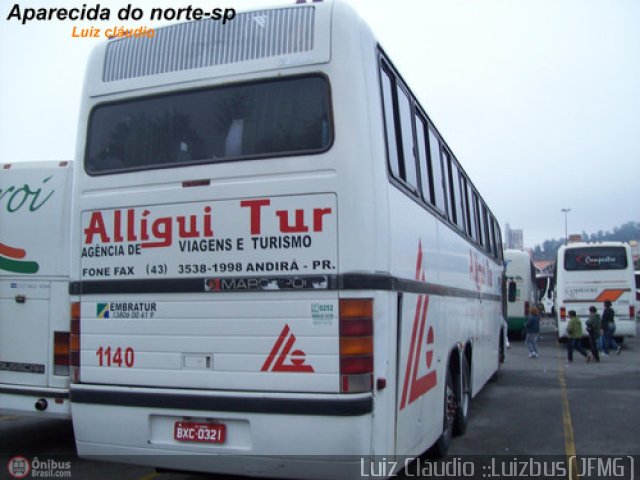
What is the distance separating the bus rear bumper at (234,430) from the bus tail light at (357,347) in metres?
0.10

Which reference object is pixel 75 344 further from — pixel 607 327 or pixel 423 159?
pixel 607 327

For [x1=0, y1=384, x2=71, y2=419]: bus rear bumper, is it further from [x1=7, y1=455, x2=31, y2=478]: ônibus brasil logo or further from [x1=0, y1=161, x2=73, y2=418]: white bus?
[x1=7, y1=455, x2=31, y2=478]: ônibus brasil logo

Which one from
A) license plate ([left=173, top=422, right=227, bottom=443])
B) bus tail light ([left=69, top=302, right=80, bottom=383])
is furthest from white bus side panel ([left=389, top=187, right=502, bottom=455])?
bus tail light ([left=69, top=302, right=80, bottom=383])

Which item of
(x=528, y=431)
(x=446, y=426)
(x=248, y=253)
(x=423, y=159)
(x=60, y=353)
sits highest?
(x=423, y=159)

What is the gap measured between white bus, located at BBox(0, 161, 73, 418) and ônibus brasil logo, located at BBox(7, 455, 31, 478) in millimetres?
562

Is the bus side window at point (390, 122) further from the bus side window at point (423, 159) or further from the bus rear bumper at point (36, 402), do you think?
the bus rear bumper at point (36, 402)

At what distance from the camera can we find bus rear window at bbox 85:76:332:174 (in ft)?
16.3

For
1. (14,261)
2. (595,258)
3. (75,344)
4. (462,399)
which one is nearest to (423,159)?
(462,399)

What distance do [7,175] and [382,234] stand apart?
5.03m

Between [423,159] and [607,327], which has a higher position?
[423,159]

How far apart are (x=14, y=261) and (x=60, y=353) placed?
126 centimetres

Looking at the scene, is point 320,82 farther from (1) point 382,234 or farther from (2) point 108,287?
(2) point 108,287

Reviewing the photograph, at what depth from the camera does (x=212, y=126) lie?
17.3ft

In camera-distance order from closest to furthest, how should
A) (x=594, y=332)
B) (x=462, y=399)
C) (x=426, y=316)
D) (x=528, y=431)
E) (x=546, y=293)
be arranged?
1. (x=426, y=316)
2. (x=462, y=399)
3. (x=528, y=431)
4. (x=594, y=332)
5. (x=546, y=293)
